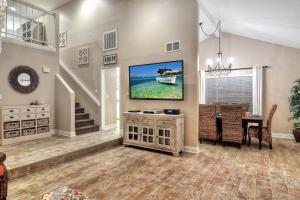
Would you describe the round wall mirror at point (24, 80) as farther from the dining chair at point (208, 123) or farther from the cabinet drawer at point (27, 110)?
the dining chair at point (208, 123)

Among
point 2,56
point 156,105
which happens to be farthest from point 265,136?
point 2,56

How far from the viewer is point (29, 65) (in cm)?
491

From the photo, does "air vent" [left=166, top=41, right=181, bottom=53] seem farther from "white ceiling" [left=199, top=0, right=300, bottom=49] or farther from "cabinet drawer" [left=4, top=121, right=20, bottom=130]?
"cabinet drawer" [left=4, top=121, right=20, bottom=130]

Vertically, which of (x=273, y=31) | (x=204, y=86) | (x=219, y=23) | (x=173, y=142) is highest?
(x=219, y=23)

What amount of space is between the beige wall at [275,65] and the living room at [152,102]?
1.2 inches

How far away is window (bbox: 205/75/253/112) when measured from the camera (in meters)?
6.12

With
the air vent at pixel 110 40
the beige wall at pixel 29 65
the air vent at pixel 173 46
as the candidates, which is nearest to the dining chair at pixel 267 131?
the air vent at pixel 173 46

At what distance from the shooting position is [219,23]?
5480 mm

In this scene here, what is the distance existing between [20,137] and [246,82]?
6.83 metres

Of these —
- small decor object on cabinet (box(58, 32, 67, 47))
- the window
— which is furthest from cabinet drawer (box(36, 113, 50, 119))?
the window

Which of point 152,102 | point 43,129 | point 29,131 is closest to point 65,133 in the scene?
point 43,129

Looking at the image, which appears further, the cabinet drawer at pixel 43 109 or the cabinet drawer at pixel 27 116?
the cabinet drawer at pixel 43 109

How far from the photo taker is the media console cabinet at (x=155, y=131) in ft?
13.4

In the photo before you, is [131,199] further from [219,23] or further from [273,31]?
[219,23]
